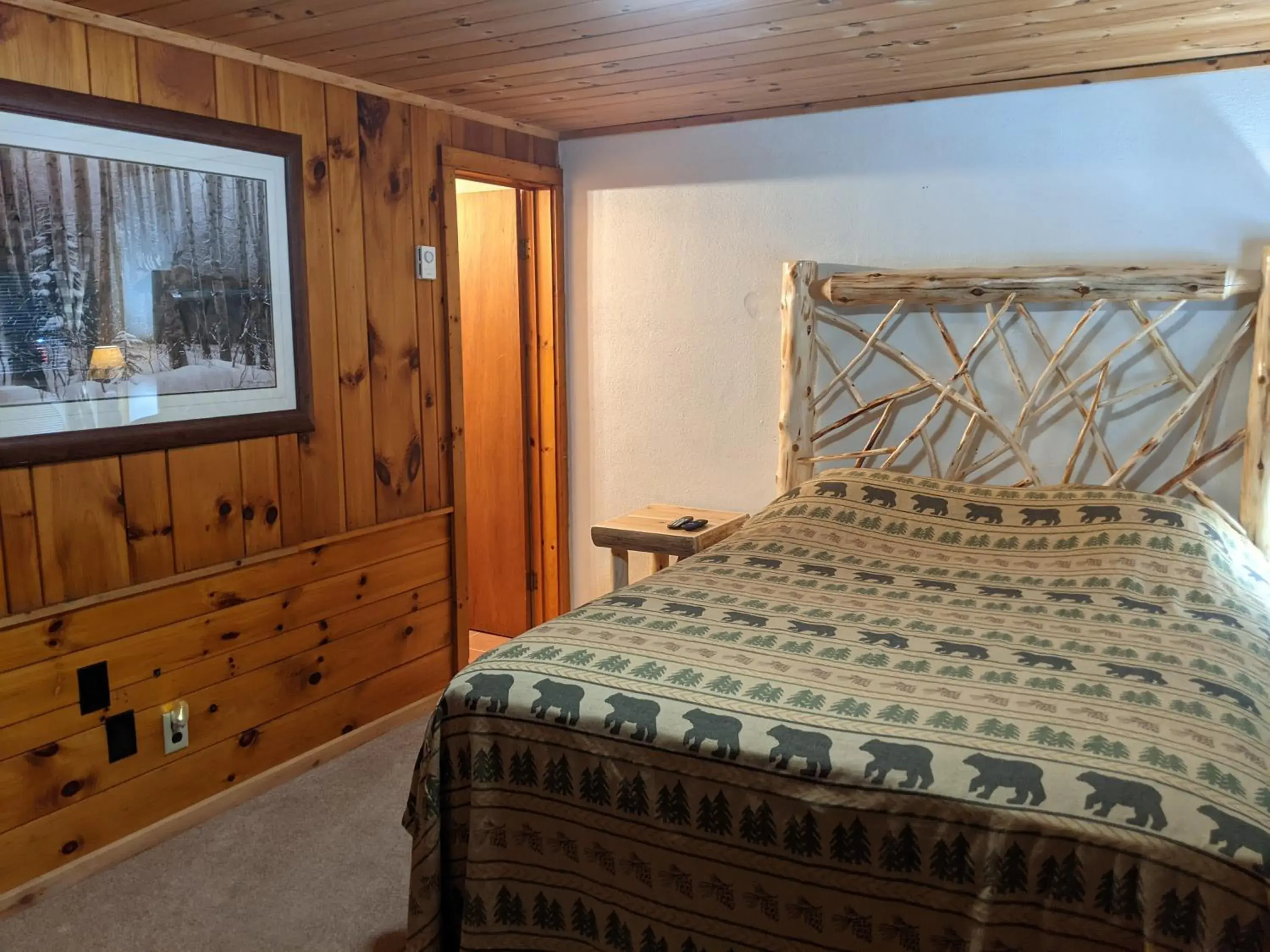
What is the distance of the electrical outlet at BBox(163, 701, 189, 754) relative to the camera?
260 cm

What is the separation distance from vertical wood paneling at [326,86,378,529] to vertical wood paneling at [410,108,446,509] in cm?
23

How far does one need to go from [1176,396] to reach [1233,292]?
32cm

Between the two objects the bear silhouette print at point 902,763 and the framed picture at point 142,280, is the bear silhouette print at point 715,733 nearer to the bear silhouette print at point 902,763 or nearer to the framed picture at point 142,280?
the bear silhouette print at point 902,763

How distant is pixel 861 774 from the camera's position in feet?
5.11

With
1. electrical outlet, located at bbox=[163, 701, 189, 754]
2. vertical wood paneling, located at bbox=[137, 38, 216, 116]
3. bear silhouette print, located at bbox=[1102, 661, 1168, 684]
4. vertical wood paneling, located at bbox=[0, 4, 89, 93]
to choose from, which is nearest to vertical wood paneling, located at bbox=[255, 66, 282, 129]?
vertical wood paneling, located at bbox=[137, 38, 216, 116]

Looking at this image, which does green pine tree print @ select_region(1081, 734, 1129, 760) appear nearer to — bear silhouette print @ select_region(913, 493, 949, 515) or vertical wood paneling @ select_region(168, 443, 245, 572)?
bear silhouette print @ select_region(913, 493, 949, 515)

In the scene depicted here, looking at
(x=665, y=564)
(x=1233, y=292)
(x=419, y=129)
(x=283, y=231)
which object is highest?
(x=419, y=129)

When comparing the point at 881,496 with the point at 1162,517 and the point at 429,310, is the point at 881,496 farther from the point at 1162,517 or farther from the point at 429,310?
the point at 429,310

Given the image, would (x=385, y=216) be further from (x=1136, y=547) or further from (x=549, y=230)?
(x=1136, y=547)

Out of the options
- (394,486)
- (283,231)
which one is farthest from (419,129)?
(394,486)

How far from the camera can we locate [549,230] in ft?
12.8

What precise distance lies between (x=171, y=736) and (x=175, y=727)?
0.02 meters

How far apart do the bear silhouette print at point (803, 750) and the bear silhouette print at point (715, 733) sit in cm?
6

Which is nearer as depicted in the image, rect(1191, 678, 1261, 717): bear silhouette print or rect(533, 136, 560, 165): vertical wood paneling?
rect(1191, 678, 1261, 717): bear silhouette print
